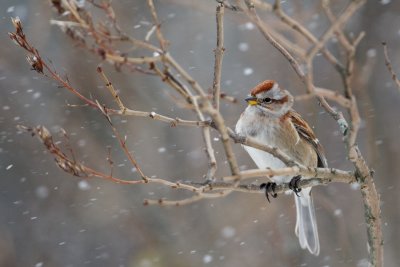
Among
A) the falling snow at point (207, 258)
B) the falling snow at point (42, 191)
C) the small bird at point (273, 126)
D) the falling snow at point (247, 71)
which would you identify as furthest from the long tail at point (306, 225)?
the falling snow at point (42, 191)

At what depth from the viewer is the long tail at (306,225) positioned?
4586 mm

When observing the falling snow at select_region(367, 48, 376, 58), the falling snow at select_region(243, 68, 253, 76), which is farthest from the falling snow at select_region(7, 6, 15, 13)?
the falling snow at select_region(367, 48, 376, 58)

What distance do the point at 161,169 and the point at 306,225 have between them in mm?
3739

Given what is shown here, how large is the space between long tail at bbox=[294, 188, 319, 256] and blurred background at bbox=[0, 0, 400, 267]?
2.48 metres

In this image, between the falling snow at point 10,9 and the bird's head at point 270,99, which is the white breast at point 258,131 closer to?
the bird's head at point 270,99

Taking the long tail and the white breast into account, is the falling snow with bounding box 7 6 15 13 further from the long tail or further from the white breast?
the white breast

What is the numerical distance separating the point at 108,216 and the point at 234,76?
94.1 inches

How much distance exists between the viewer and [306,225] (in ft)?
15.9

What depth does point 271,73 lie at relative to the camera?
8375mm

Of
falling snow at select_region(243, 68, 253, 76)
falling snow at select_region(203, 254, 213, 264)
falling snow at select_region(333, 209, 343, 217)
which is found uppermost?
falling snow at select_region(243, 68, 253, 76)

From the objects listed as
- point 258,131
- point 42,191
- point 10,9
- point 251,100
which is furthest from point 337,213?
point 10,9

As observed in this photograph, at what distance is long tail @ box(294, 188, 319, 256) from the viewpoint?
4.59 m

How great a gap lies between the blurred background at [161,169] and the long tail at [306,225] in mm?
2480

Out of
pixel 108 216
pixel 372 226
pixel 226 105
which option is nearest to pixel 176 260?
pixel 108 216
